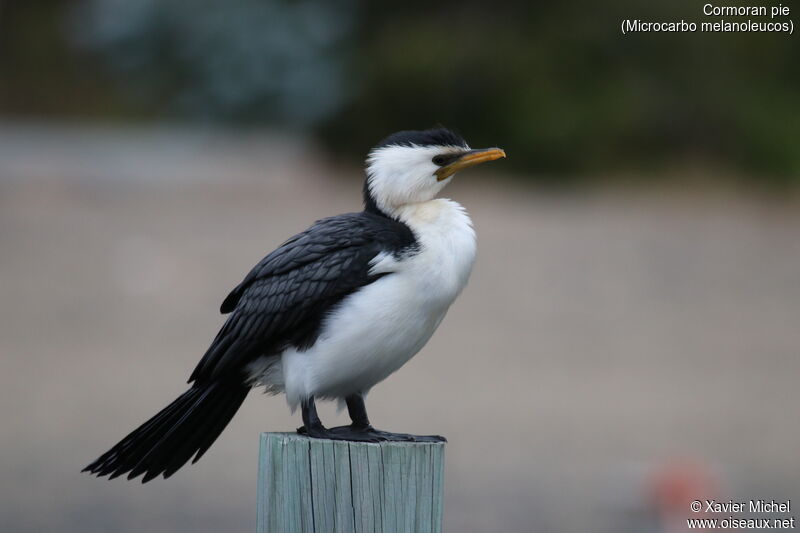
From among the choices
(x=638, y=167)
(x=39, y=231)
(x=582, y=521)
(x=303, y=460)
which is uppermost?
(x=638, y=167)

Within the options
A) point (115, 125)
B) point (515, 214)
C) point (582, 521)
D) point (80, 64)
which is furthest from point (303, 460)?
point (80, 64)

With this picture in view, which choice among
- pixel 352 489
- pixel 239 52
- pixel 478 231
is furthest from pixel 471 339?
pixel 239 52

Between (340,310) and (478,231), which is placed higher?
(478,231)

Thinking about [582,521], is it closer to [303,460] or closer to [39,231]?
[303,460]

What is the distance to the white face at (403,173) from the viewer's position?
3.98 m

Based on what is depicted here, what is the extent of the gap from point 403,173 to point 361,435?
0.91 meters

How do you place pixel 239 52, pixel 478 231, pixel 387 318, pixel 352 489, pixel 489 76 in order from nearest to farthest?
pixel 352 489 → pixel 387 318 → pixel 478 231 → pixel 239 52 → pixel 489 76

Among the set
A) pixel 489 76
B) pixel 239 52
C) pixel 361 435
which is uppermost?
pixel 489 76

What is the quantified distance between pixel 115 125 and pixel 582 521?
19.9 meters

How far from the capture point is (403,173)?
398 centimetres

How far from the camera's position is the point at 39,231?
15430mm

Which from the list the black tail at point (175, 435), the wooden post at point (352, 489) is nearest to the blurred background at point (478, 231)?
the black tail at point (175, 435)

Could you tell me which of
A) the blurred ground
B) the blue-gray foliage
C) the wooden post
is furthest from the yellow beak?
the blue-gray foliage

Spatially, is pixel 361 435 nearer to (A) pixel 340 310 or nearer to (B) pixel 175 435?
(A) pixel 340 310
